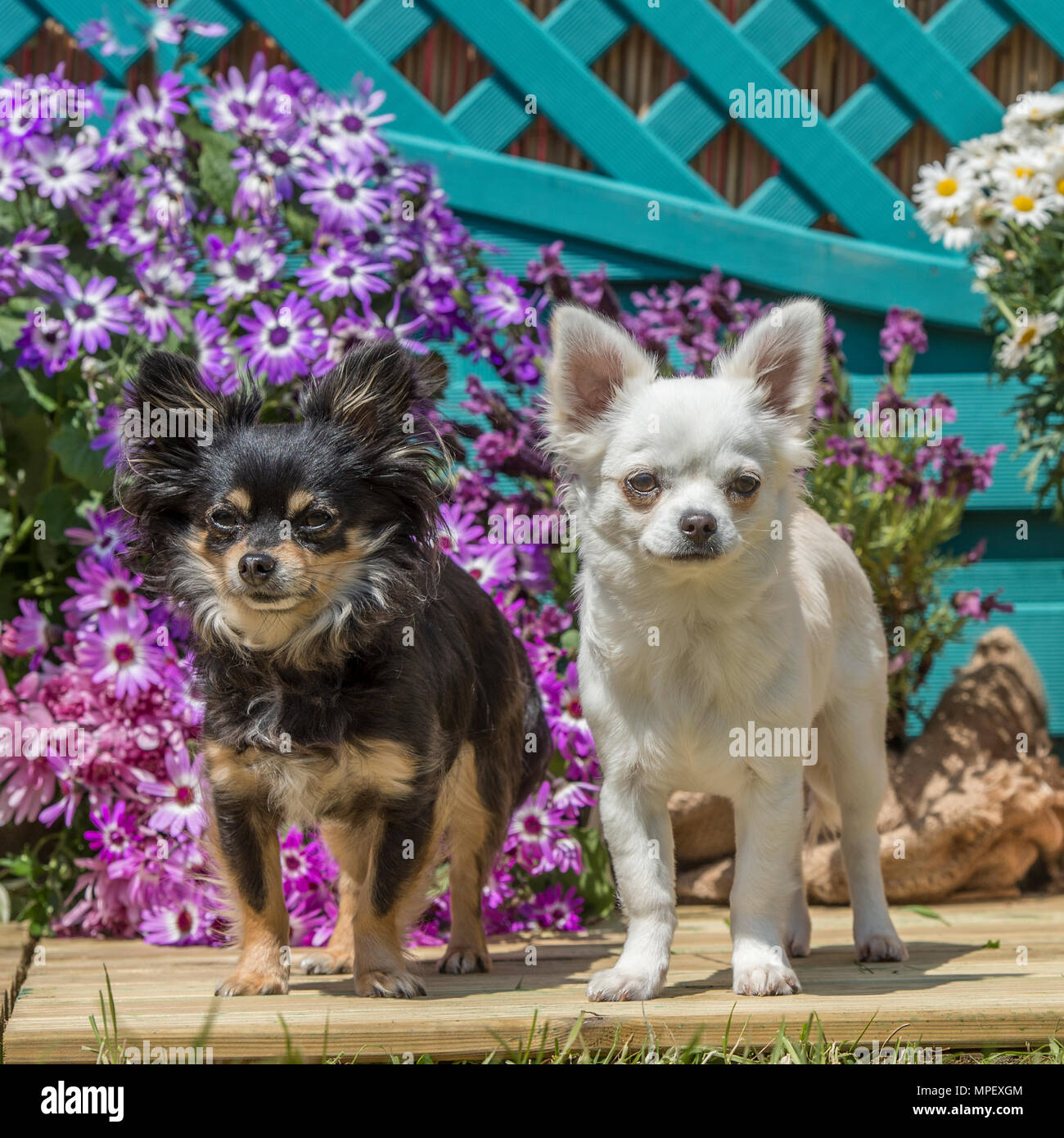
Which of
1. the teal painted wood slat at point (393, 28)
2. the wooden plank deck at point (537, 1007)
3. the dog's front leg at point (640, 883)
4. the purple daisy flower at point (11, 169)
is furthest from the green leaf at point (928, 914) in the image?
the teal painted wood slat at point (393, 28)

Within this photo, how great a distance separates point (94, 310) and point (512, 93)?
74.5 inches

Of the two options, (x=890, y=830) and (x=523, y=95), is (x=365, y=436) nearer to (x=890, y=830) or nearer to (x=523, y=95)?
(x=890, y=830)

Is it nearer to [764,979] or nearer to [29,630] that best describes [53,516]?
[29,630]

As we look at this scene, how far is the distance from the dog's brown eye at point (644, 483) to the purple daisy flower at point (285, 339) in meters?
1.56

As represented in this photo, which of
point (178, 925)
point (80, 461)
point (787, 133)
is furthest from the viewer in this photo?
point (787, 133)

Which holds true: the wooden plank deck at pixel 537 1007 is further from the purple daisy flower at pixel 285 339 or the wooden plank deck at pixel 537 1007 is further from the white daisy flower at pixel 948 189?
the white daisy flower at pixel 948 189

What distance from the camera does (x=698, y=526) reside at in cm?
262

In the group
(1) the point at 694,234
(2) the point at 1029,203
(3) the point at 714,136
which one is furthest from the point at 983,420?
(3) the point at 714,136

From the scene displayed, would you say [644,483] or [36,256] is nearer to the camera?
[644,483]

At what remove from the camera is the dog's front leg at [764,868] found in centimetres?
276

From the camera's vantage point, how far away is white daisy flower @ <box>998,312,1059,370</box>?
4266mm

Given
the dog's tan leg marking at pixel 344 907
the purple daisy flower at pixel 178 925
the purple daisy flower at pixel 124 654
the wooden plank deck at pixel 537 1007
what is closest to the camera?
the wooden plank deck at pixel 537 1007

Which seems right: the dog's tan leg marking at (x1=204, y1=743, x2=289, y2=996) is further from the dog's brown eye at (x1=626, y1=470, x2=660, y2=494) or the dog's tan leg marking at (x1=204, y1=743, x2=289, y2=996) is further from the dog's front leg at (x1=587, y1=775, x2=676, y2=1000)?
the dog's brown eye at (x1=626, y1=470, x2=660, y2=494)

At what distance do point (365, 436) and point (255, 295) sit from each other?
1.48 metres
